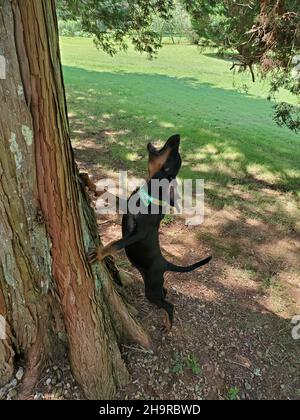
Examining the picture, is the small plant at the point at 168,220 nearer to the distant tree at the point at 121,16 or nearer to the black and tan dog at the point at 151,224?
the black and tan dog at the point at 151,224

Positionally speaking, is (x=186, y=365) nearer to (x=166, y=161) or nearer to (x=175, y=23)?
(x=166, y=161)

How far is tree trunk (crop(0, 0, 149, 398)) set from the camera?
1531mm

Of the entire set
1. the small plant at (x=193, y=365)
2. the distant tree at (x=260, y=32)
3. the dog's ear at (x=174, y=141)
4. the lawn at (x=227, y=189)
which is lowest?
the lawn at (x=227, y=189)

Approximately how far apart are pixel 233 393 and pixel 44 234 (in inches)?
74.9

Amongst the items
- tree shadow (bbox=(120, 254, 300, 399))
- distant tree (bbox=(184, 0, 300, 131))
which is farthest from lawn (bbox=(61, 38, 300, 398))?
distant tree (bbox=(184, 0, 300, 131))

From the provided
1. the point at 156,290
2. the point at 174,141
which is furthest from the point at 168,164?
the point at 156,290

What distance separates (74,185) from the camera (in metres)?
1.97

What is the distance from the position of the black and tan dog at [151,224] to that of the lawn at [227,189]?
0.72 m

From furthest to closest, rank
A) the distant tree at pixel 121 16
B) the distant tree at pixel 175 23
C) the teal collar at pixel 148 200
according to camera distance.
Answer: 1. the distant tree at pixel 175 23
2. the distant tree at pixel 121 16
3. the teal collar at pixel 148 200

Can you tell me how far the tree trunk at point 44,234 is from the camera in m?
1.53

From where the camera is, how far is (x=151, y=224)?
2252mm

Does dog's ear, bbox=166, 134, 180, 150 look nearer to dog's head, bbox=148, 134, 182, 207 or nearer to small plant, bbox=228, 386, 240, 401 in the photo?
dog's head, bbox=148, 134, 182, 207

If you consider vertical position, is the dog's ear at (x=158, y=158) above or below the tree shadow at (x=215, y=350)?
above

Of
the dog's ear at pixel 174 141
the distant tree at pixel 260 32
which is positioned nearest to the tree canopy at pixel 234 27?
the distant tree at pixel 260 32
